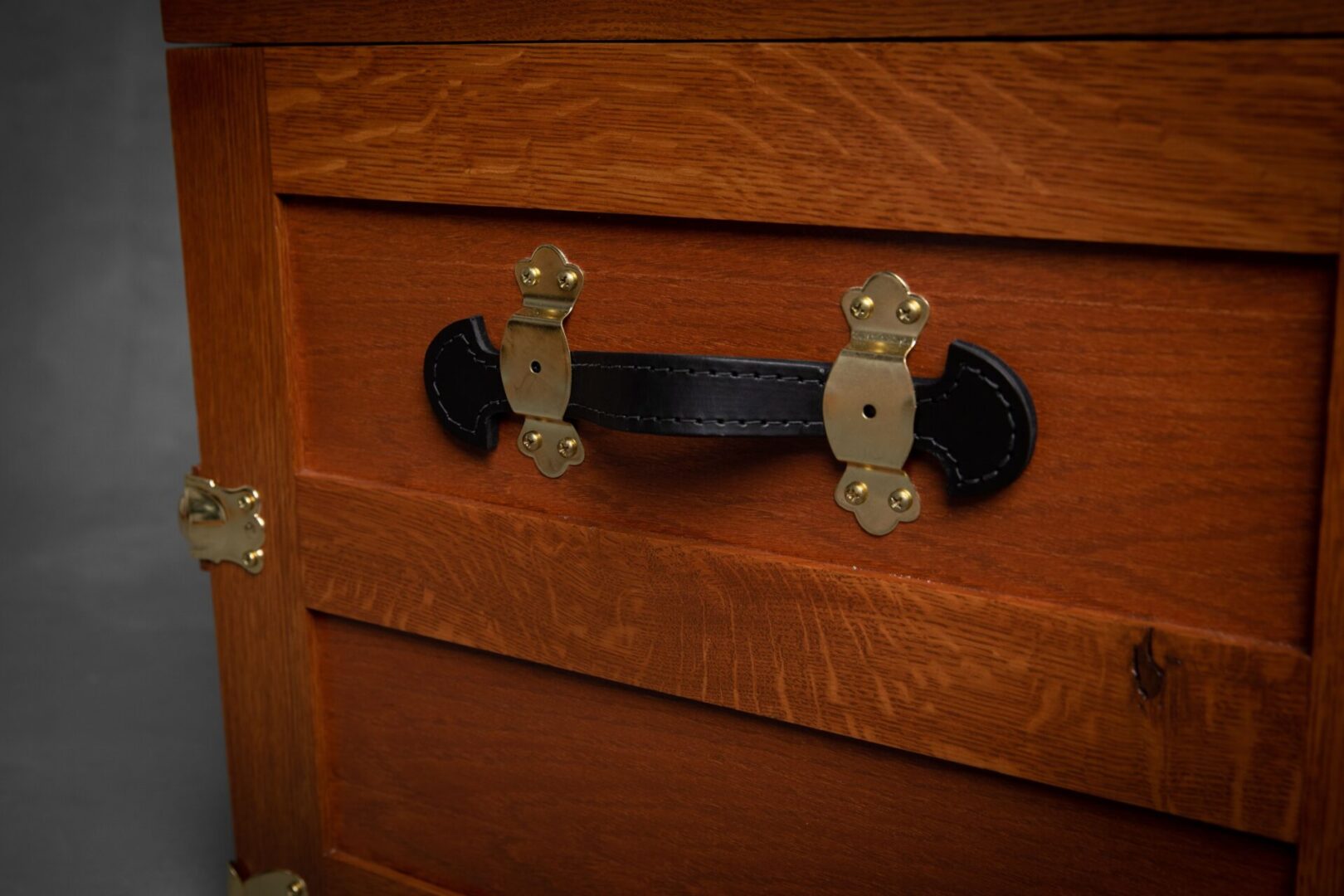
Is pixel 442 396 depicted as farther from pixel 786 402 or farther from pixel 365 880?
pixel 365 880

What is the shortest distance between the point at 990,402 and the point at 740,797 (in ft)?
1.07

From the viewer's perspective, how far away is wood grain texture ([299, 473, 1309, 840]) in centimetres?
75

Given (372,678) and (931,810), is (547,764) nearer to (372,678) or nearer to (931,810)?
(372,678)

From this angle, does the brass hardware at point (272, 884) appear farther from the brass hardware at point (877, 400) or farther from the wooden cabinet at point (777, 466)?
the brass hardware at point (877, 400)

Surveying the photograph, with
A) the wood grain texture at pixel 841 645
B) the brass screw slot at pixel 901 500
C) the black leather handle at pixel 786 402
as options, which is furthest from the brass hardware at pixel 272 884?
the brass screw slot at pixel 901 500

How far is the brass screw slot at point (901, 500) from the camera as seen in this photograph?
0.82 meters

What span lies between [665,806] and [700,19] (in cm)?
51

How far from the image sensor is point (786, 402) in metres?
0.82

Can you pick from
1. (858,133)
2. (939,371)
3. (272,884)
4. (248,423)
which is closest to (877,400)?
(939,371)

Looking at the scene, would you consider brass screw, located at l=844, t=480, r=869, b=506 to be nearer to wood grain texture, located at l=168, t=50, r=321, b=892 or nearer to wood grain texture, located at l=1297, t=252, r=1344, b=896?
wood grain texture, located at l=1297, t=252, r=1344, b=896

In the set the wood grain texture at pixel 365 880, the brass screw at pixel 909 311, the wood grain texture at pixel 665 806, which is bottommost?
the wood grain texture at pixel 365 880

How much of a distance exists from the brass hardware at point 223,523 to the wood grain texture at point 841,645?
51 mm

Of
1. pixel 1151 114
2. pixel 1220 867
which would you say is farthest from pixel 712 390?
pixel 1220 867

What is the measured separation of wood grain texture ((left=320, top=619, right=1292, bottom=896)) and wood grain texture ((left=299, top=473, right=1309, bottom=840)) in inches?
1.1
